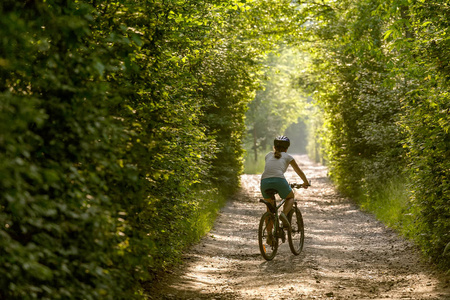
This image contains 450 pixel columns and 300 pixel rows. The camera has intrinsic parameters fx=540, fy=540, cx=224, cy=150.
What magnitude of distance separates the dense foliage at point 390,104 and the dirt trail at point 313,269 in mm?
625

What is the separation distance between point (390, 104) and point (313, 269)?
10100mm

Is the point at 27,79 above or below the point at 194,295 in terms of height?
above

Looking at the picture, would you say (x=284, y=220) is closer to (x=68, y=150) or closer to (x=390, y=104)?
(x=68, y=150)

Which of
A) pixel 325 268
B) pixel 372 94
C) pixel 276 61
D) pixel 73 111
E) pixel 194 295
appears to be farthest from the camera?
pixel 276 61

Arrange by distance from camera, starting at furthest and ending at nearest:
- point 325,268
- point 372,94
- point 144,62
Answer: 1. point 372,94
2. point 325,268
3. point 144,62

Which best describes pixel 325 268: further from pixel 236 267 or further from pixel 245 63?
pixel 245 63

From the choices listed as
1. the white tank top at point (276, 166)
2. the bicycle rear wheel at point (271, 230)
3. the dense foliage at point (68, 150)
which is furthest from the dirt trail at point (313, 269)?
the dense foliage at point (68, 150)

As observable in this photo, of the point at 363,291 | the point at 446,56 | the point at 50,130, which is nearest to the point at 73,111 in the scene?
the point at 50,130

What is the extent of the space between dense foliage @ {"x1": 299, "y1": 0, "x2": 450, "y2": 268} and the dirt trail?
24.6 inches

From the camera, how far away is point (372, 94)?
1898 centimetres

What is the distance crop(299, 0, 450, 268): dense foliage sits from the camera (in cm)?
794

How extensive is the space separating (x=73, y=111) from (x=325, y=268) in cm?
614

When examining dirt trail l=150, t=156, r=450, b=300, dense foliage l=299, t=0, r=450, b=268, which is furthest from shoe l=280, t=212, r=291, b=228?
dense foliage l=299, t=0, r=450, b=268

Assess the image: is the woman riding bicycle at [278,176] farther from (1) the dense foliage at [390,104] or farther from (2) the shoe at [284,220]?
(1) the dense foliage at [390,104]
